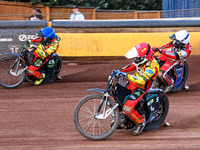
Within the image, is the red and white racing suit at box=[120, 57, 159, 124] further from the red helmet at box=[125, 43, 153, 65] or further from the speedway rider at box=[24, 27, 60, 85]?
the speedway rider at box=[24, 27, 60, 85]

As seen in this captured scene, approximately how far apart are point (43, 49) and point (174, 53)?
3413mm

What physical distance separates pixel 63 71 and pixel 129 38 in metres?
2.41

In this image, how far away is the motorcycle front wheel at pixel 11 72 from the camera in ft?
36.9

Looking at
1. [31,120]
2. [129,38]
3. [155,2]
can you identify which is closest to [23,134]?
[31,120]

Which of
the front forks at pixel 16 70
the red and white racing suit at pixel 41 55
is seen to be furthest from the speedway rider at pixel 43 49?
the front forks at pixel 16 70

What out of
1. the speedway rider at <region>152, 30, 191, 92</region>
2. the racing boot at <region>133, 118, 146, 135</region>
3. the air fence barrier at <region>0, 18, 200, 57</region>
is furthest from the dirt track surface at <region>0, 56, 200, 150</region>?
the air fence barrier at <region>0, 18, 200, 57</region>

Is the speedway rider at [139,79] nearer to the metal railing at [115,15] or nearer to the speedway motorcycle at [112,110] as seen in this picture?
the speedway motorcycle at [112,110]

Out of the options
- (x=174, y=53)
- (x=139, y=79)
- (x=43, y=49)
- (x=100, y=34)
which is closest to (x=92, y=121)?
(x=139, y=79)

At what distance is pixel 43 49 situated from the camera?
38.1 feet

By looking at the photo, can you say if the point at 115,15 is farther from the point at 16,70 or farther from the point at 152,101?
the point at 152,101

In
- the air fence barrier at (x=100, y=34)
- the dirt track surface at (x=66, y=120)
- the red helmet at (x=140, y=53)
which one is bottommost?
the dirt track surface at (x=66, y=120)

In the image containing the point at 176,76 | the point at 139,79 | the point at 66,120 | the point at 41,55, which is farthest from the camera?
the point at 41,55

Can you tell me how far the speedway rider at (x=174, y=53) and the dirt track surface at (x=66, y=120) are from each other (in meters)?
0.44

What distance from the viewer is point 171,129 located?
25.9 feet
